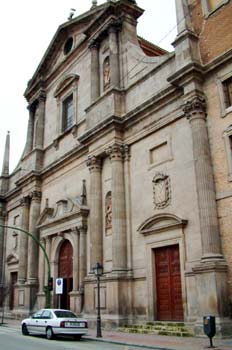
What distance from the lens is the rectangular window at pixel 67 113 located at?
27.6 meters

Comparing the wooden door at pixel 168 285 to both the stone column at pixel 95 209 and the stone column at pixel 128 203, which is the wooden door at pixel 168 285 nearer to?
the stone column at pixel 128 203

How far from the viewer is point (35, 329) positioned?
16.6 m

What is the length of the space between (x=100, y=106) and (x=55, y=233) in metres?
8.19

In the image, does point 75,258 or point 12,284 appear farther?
point 12,284

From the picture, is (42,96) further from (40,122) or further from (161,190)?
(161,190)

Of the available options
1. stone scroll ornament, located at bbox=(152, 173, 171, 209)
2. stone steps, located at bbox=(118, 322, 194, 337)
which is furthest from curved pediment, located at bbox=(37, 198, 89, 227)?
stone steps, located at bbox=(118, 322, 194, 337)

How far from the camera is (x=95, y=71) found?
78.4ft

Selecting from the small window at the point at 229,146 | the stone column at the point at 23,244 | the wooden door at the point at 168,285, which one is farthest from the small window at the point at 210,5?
the stone column at the point at 23,244

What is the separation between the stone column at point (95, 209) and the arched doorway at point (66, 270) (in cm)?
346

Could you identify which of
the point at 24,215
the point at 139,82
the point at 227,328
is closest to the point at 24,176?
the point at 24,215

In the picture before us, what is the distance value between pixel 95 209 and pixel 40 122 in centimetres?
1168

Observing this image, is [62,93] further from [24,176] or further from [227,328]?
[227,328]

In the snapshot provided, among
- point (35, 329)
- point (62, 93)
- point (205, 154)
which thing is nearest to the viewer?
point (205, 154)

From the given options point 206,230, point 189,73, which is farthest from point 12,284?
point 189,73
